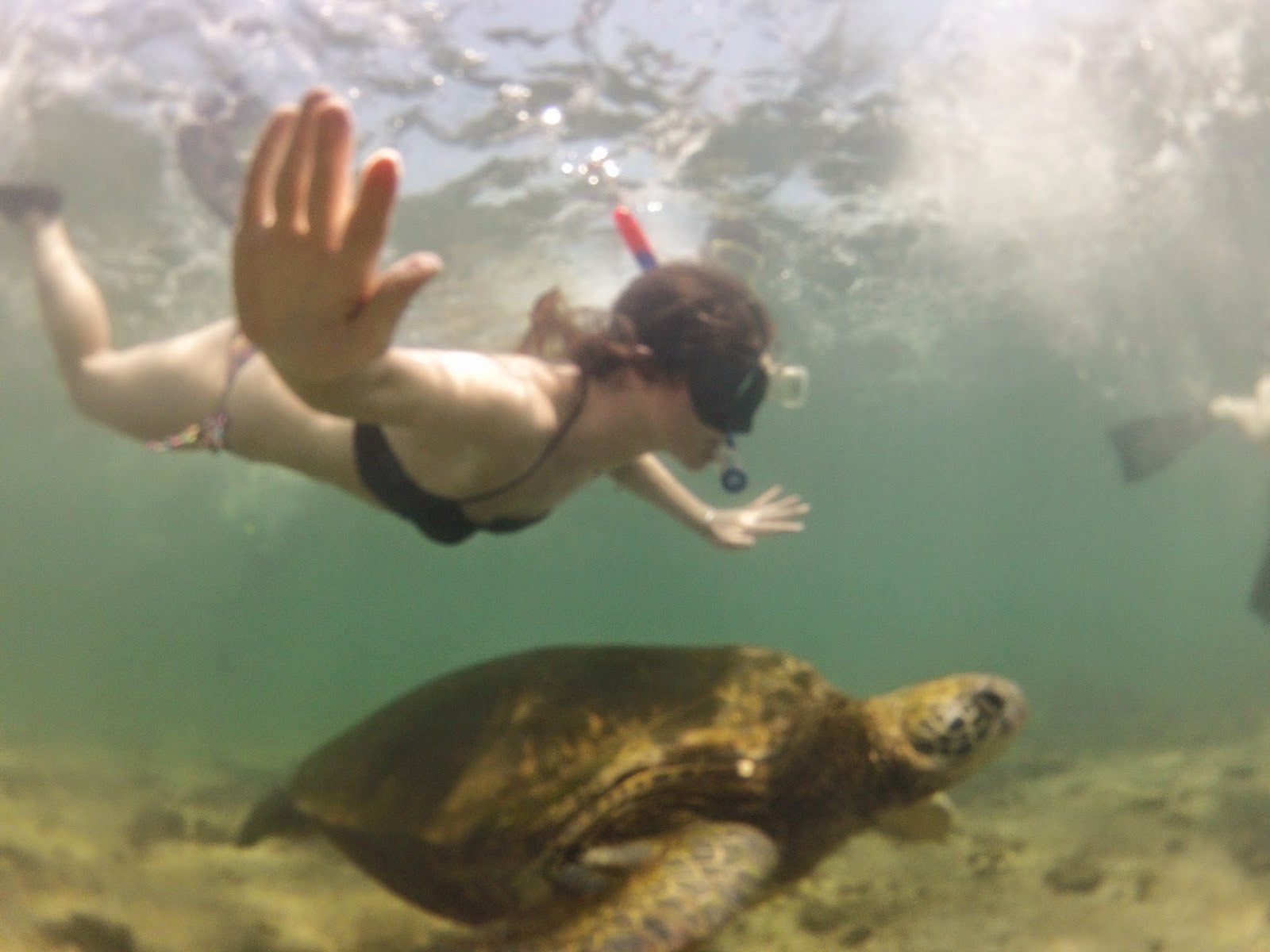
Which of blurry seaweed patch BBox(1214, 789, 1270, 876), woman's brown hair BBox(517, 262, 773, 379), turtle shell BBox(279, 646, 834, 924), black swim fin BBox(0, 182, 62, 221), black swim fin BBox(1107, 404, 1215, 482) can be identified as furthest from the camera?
black swim fin BBox(1107, 404, 1215, 482)

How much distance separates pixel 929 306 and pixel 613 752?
753 inches

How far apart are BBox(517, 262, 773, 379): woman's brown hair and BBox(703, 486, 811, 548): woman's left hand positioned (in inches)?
71.2

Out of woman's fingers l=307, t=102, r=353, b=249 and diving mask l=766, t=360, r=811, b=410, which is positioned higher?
diving mask l=766, t=360, r=811, b=410

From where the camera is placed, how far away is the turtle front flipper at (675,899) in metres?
2.21

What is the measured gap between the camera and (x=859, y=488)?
46031 mm

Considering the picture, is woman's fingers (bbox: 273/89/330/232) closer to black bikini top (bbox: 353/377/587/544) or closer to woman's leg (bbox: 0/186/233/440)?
black bikini top (bbox: 353/377/587/544)

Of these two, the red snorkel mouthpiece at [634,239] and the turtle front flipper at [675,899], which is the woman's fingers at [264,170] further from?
the red snorkel mouthpiece at [634,239]

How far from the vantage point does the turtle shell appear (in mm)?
2904

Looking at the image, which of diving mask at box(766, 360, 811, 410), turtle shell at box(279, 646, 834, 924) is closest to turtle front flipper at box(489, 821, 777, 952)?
turtle shell at box(279, 646, 834, 924)

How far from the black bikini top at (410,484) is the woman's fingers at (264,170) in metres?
1.65

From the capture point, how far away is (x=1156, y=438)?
1117 cm

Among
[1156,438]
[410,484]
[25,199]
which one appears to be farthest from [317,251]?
[1156,438]

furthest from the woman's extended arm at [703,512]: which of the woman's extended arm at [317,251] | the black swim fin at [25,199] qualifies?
the black swim fin at [25,199]

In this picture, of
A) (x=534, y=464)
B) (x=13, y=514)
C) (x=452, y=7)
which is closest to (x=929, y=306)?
(x=452, y=7)
